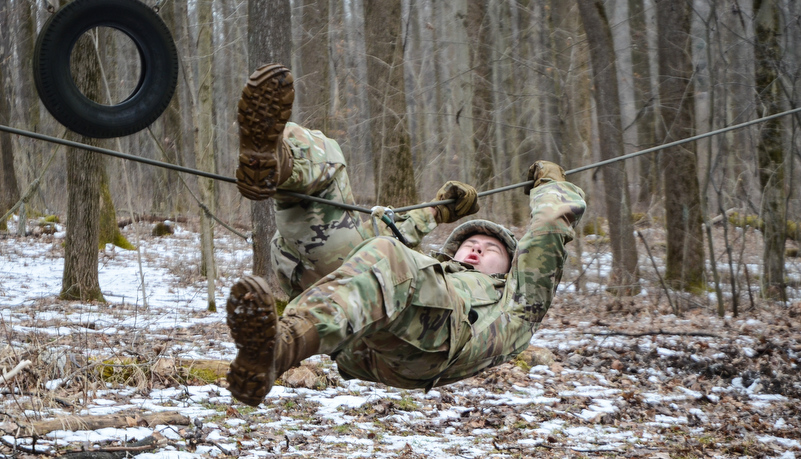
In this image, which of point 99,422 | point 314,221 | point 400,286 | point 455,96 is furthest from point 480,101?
point 400,286

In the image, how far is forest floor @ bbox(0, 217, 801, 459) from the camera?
4.65 metres

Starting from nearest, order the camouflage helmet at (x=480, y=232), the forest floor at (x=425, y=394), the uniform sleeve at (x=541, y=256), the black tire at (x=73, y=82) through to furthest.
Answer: the black tire at (x=73, y=82)
the uniform sleeve at (x=541, y=256)
the camouflage helmet at (x=480, y=232)
the forest floor at (x=425, y=394)

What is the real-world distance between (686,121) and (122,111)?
27.8 ft

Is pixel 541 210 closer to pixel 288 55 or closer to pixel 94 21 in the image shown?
pixel 94 21

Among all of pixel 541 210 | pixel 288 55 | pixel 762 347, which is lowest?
pixel 762 347

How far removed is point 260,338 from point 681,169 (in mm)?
8844

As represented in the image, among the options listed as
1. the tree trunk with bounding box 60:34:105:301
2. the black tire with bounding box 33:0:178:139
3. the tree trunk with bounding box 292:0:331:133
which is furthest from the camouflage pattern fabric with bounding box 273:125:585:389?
the tree trunk with bounding box 292:0:331:133

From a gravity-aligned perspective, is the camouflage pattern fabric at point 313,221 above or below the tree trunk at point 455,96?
below

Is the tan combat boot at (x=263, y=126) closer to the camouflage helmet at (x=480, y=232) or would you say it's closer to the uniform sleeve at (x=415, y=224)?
the uniform sleeve at (x=415, y=224)

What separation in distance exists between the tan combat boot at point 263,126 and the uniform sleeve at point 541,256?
4.99 feet

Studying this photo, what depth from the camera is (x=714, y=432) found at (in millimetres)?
5625

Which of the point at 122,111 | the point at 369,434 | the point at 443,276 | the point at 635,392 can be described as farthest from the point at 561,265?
the point at 635,392

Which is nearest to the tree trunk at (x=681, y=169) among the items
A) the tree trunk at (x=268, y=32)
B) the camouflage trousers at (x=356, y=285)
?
the tree trunk at (x=268, y=32)

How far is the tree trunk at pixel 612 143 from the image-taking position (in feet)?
32.4
